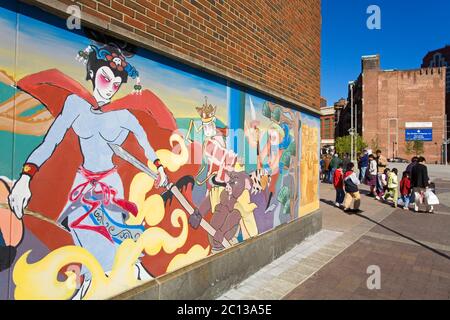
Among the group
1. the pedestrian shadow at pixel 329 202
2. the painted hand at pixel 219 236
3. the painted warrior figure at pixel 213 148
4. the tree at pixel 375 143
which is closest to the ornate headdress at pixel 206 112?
the painted warrior figure at pixel 213 148

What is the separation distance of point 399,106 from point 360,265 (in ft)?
227

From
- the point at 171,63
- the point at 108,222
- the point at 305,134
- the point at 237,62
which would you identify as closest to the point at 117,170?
the point at 108,222

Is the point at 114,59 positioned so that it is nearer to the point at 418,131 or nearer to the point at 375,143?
the point at 375,143

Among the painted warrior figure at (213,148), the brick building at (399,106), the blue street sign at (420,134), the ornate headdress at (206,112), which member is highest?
the brick building at (399,106)

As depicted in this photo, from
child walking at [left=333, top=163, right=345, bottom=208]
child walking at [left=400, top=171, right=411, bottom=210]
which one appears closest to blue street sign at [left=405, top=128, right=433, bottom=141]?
child walking at [left=400, top=171, right=411, bottom=210]

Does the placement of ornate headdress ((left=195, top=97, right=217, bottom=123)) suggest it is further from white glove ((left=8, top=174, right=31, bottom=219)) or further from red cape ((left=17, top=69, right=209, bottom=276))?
white glove ((left=8, top=174, right=31, bottom=219))

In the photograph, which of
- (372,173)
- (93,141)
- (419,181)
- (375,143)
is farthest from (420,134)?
(93,141)

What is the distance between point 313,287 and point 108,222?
9.64ft

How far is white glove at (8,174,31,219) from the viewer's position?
2078mm

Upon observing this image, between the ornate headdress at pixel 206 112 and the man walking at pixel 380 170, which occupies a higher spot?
the ornate headdress at pixel 206 112

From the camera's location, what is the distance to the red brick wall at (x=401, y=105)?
6100 centimetres

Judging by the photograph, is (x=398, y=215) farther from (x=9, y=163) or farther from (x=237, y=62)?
(x=9, y=163)

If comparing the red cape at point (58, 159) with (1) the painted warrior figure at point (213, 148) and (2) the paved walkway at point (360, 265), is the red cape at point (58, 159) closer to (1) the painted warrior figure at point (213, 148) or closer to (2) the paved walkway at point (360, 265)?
(1) the painted warrior figure at point (213, 148)

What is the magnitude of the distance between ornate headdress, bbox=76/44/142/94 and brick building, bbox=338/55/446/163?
66188mm
